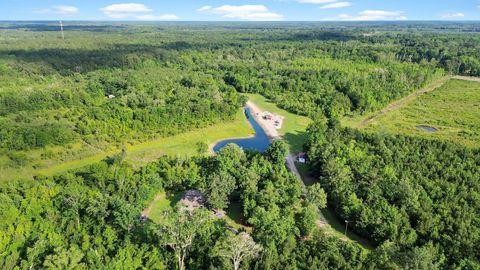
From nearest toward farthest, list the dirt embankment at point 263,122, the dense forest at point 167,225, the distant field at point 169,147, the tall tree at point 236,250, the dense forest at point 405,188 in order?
the tall tree at point 236,250 < the dense forest at point 167,225 < the dense forest at point 405,188 < the distant field at point 169,147 < the dirt embankment at point 263,122

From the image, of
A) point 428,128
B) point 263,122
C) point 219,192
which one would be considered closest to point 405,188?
point 219,192

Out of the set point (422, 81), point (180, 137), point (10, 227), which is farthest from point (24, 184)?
point (422, 81)

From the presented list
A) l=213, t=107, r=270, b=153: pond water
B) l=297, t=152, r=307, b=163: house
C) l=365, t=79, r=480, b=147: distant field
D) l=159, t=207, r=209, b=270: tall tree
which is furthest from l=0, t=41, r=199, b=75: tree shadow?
l=159, t=207, r=209, b=270: tall tree

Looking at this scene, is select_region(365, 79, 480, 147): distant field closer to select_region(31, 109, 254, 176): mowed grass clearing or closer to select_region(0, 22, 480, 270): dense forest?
select_region(0, 22, 480, 270): dense forest

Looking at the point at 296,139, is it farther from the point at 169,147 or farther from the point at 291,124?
the point at 169,147

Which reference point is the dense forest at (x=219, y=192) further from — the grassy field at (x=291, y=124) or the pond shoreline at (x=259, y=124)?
the pond shoreline at (x=259, y=124)

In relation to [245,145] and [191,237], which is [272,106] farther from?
[191,237]

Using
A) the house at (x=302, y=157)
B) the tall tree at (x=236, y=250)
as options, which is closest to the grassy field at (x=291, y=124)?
the house at (x=302, y=157)
